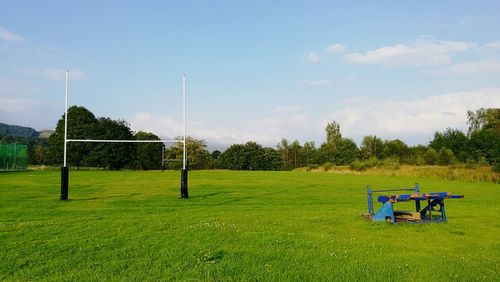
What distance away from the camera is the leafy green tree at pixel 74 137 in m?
64.4

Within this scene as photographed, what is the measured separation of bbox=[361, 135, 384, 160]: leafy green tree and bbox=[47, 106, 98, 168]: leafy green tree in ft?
170

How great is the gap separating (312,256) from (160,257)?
236 centimetres

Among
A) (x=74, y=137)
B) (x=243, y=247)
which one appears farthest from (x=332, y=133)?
(x=243, y=247)

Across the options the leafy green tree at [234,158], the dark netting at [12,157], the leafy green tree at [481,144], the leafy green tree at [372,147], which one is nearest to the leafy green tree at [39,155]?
the dark netting at [12,157]

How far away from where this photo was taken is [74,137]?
65750 millimetres

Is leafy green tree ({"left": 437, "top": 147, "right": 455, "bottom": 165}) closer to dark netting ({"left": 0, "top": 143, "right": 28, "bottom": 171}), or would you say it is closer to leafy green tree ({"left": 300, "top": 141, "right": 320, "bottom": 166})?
leafy green tree ({"left": 300, "top": 141, "right": 320, "bottom": 166})

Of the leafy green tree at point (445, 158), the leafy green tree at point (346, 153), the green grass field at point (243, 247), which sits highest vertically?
the leafy green tree at point (346, 153)

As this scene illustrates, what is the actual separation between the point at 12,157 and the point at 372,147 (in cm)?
6419

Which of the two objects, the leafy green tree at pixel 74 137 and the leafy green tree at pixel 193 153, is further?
the leafy green tree at pixel 193 153

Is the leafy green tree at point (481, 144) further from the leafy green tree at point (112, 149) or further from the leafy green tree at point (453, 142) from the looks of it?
the leafy green tree at point (112, 149)

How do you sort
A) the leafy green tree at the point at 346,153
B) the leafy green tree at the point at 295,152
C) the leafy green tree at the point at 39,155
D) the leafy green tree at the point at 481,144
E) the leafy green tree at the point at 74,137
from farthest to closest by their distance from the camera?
1. the leafy green tree at the point at 295,152
2. the leafy green tree at the point at 39,155
3. the leafy green tree at the point at 346,153
4. the leafy green tree at the point at 74,137
5. the leafy green tree at the point at 481,144

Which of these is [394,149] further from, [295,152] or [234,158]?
[234,158]

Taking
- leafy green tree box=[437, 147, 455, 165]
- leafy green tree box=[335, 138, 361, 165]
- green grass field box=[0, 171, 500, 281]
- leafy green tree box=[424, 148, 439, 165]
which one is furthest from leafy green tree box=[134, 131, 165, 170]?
green grass field box=[0, 171, 500, 281]

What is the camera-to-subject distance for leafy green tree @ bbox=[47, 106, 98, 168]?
64375 mm
